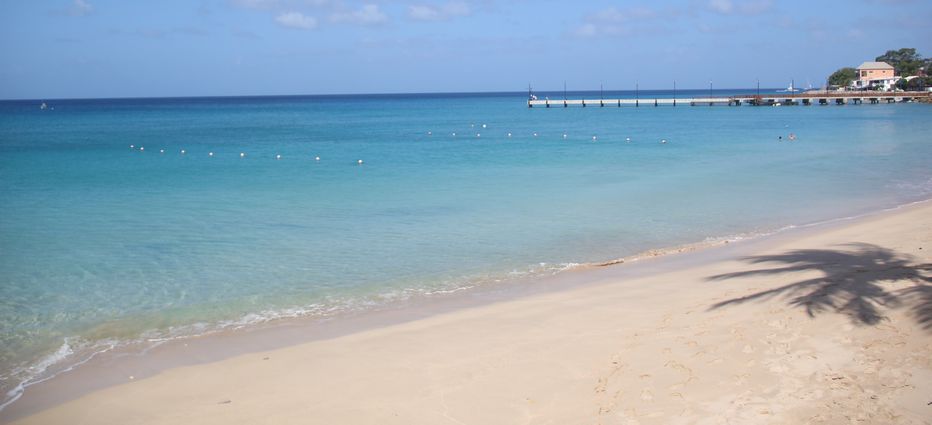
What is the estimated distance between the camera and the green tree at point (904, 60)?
392 feet

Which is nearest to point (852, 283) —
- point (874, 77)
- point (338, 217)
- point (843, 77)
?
point (338, 217)

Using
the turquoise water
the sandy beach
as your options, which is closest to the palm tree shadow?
the sandy beach

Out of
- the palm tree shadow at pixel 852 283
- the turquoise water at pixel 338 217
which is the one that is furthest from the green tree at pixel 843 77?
the palm tree shadow at pixel 852 283

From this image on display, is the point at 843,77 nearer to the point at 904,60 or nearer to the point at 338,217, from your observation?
the point at 904,60

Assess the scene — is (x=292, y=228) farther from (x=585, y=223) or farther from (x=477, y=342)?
(x=477, y=342)

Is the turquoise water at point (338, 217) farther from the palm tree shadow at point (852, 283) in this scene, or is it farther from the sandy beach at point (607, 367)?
the palm tree shadow at point (852, 283)

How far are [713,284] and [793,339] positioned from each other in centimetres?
292

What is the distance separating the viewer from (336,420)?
6723 mm

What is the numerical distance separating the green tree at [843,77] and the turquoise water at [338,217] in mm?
91526

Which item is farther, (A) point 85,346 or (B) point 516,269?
(B) point 516,269

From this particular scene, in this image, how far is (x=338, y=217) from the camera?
1888 centimetres

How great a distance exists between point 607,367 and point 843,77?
135 meters

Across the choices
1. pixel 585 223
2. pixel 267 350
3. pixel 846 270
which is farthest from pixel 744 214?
pixel 267 350

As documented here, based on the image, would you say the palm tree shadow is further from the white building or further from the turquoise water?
the white building
